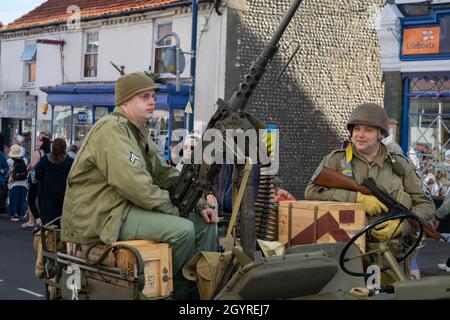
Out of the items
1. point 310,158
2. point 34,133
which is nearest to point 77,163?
point 310,158

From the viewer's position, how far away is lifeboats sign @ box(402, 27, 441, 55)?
47.9 ft

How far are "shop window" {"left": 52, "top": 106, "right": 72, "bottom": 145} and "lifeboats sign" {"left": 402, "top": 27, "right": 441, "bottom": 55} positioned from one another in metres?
14.1

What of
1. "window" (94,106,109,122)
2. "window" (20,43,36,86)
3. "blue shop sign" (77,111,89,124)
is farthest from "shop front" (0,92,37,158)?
"window" (94,106,109,122)

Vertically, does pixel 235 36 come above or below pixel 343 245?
above

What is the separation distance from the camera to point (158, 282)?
4555 millimetres

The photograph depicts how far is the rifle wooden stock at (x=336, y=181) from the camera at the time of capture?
560cm

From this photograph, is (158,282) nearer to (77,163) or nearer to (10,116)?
(77,163)

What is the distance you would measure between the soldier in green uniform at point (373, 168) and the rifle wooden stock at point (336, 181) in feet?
0.13

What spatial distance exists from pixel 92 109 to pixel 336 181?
781 inches

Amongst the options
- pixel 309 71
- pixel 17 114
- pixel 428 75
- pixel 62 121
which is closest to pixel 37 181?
pixel 428 75

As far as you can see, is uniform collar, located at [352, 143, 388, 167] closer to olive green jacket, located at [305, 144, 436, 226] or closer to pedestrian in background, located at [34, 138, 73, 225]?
olive green jacket, located at [305, 144, 436, 226]

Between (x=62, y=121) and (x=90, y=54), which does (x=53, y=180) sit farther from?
(x=62, y=121)
